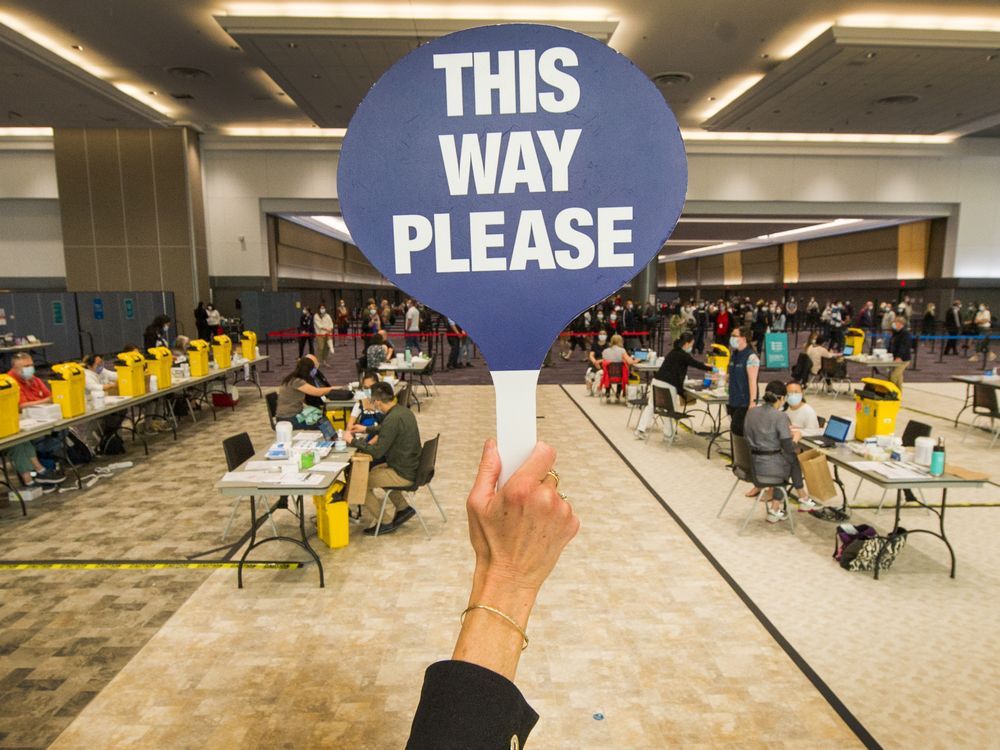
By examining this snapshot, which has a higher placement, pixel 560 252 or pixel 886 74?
pixel 886 74

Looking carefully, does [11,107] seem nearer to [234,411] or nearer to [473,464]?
[234,411]

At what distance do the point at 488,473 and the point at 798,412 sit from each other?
6.63 meters

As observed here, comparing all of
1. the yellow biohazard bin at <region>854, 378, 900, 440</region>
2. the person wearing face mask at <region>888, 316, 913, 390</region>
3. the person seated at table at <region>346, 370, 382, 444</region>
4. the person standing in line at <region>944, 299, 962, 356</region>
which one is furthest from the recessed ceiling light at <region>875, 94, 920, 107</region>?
the person seated at table at <region>346, 370, 382, 444</region>

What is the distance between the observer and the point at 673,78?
14.2 metres

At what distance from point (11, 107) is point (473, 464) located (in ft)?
51.9

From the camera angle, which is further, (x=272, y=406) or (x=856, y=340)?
(x=856, y=340)

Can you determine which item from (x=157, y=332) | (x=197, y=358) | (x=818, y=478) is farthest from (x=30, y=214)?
(x=818, y=478)

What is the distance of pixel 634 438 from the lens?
932 cm

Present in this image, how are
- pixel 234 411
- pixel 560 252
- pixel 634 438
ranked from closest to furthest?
pixel 560 252, pixel 634 438, pixel 234 411

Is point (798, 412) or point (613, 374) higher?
point (798, 412)

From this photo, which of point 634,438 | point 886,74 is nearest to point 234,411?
point 634,438

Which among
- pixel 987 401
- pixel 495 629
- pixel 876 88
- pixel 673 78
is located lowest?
pixel 987 401

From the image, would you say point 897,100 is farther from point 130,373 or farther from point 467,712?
point 467,712

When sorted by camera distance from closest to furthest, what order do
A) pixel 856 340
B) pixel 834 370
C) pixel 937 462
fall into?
pixel 937 462
pixel 834 370
pixel 856 340
